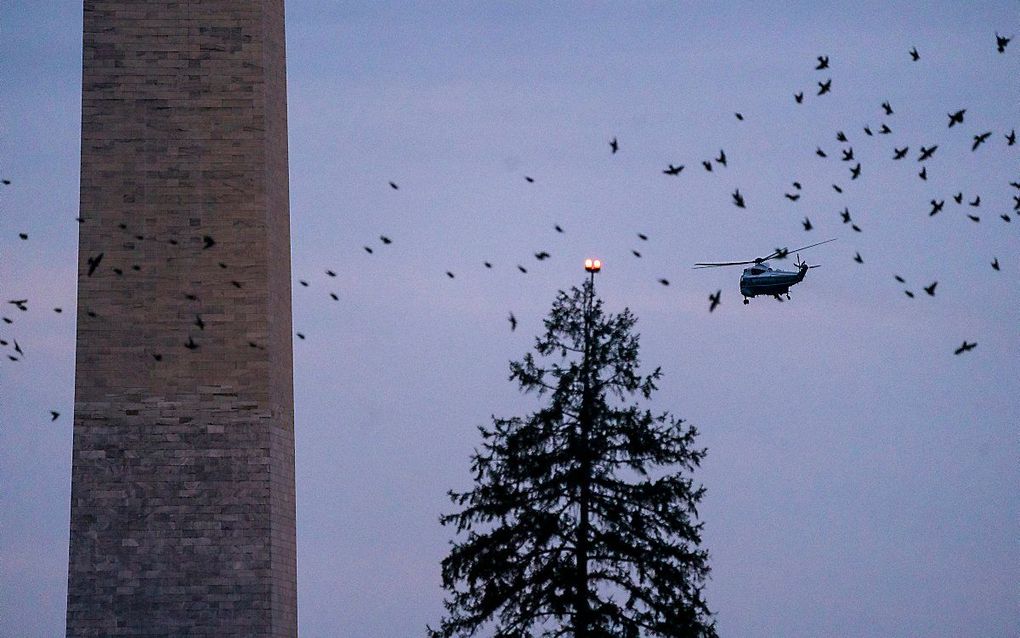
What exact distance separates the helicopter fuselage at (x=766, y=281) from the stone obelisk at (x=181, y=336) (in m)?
12.7

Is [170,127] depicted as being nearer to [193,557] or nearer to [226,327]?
[226,327]

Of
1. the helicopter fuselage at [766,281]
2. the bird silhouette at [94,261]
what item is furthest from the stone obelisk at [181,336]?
the helicopter fuselage at [766,281]

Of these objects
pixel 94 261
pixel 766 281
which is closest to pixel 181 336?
pixel 94 261

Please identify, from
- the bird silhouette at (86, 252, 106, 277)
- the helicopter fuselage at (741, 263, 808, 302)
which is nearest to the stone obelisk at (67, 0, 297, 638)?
the bird silhouette at (86, 252, 106, 277)

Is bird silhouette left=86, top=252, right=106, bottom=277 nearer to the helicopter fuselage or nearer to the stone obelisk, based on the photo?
the stone obelisk

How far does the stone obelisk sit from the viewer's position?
31.2 m

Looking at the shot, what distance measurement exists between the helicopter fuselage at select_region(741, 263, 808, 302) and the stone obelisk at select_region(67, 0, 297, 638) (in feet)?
41.6

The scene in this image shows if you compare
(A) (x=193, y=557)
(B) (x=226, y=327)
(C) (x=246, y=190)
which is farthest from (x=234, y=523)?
(C) (x=246, y=190)

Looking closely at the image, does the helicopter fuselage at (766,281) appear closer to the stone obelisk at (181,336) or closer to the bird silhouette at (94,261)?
the stone obelisk at (181,336)

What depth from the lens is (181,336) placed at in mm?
31812

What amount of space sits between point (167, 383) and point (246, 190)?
3426mm

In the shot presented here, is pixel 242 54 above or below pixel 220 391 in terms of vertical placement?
above

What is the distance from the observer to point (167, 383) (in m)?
31.8

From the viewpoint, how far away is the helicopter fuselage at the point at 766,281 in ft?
135
